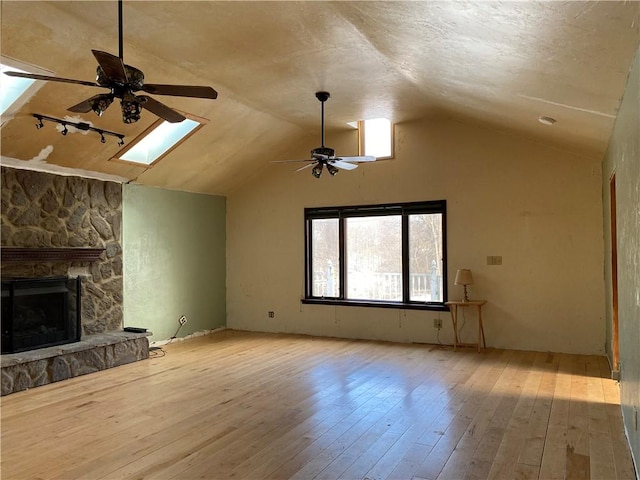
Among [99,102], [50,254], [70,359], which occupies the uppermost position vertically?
[99,102]

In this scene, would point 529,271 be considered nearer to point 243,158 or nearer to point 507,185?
point 507,185

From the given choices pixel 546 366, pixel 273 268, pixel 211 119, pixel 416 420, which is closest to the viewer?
pixel 416 420

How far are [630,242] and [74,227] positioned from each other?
5903 millimetres

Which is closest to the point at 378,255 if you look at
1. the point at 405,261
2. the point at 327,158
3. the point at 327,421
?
the point at 405,261

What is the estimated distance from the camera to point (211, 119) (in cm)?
604

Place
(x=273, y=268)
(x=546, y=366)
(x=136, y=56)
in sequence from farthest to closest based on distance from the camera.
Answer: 1. (x=273, y=268)
2. (x=546, y=366)
3. (x=136, y=56)

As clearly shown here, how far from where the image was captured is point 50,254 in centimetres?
563

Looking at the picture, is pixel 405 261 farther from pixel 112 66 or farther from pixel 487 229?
pixel 112 66

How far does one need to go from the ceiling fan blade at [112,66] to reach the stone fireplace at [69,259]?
3295 millimetres

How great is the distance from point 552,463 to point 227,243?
6517mm

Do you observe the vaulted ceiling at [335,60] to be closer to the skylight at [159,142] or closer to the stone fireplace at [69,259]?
the skylight at [159,142]

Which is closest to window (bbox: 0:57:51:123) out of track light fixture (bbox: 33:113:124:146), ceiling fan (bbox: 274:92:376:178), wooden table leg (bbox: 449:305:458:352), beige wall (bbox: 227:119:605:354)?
track light fixture (bbox: 33:113:124:146)

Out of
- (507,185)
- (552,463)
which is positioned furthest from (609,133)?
(552,463)

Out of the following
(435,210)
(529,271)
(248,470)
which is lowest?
(248,470)
